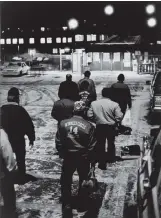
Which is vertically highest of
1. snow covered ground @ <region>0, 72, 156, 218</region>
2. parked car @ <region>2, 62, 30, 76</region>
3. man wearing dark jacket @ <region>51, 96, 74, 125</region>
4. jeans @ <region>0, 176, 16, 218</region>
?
parked car @ <region>2, 62, 30, 76</region>

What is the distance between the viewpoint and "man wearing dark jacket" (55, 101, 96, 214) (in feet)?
17.9

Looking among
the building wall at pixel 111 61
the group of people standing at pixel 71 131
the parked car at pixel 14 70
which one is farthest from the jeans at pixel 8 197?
the building wall at pixel 111 61

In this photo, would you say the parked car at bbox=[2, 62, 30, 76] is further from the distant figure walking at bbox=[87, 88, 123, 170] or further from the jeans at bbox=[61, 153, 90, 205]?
the jeans at bbox=[61, 153, 90, 205]

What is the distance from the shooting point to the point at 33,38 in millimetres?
97562

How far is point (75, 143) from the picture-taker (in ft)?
18.0

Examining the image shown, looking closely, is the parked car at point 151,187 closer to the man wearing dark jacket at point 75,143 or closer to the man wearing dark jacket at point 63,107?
the man wearing dark jacket at point 75,143

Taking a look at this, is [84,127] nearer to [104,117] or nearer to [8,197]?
[8,197]

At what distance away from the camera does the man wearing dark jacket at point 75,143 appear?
5449 mm

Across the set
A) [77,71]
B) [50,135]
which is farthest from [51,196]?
[77,71]

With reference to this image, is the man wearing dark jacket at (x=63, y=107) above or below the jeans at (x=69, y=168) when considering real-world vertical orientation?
above

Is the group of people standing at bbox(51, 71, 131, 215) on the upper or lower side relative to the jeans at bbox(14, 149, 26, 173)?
upper

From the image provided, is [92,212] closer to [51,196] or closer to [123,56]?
[51,196]

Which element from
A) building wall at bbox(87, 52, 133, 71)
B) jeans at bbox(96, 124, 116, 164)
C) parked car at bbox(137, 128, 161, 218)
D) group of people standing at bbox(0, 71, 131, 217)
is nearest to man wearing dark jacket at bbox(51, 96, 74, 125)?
group of people standing at bbox(0, 71, 131, 217)

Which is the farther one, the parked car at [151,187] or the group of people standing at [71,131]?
the group of people standing at [71,131]
